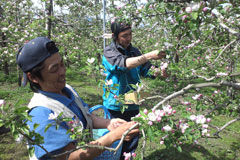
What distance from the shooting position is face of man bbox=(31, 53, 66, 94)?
1.38 m

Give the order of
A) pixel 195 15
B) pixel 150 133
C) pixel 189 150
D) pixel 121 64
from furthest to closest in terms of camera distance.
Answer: pixel 189 150, pixel 121 64, pixel 150 133, pixel 195 15

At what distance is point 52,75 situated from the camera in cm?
140

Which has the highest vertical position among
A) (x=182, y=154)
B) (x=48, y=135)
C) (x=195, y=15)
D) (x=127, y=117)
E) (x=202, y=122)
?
(x=195, y=15)

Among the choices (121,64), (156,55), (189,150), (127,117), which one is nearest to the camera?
(156,55)

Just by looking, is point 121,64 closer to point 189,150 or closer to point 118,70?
point 118,70

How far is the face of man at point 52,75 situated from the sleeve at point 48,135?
0.21 metres

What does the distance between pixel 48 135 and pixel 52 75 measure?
444 mm

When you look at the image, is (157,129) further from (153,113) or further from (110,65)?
(110,65)

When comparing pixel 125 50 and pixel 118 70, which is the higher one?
pixel 125 50

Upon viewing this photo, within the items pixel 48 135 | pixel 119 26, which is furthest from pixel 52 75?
pixel 119 26

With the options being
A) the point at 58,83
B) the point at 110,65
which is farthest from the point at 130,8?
the point at 58,83

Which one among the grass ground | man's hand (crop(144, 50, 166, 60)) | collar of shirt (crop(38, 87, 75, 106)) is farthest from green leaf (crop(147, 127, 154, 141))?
the grass ground

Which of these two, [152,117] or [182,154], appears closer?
[152,117]

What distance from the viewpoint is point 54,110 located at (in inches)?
53.3
